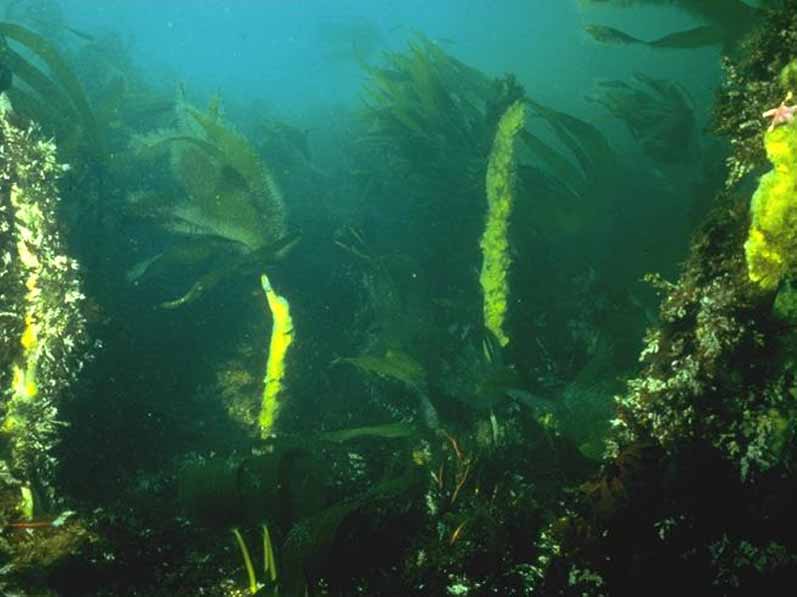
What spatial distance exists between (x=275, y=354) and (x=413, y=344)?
98 cm

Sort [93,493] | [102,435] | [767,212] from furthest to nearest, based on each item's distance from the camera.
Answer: [102,435] < [93,493] < [767,212]

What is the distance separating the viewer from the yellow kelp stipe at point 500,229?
319cm

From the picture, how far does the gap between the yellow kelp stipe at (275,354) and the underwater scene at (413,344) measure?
18 millimetres

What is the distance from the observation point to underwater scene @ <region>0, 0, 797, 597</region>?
1.46 meters

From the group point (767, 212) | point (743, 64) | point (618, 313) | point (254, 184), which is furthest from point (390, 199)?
point (767, 212)

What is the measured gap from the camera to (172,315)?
155 inches

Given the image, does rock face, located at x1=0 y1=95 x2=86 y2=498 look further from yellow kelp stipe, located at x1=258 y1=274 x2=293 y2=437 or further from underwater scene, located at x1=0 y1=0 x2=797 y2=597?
yellow kelp stipe, located at x1=258 y1=274 x2=293 y2=437

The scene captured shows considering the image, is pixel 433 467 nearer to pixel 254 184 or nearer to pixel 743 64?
pixel 743 64

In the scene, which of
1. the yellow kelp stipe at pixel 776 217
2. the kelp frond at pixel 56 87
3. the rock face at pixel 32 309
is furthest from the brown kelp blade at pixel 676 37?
the kelp frond at pixel 56 87

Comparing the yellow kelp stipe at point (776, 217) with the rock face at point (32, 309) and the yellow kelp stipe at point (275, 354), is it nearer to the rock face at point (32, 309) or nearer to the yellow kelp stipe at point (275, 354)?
the yellow kelp stipe at point (275, 354)

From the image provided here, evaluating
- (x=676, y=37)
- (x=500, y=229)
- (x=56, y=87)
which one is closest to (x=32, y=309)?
(x=500, y=229)

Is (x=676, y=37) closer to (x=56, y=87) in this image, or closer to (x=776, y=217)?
(x=776, y=217)

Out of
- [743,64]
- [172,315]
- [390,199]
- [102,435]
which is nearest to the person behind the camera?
[743,64]

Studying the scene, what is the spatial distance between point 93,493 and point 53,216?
1.57 metres
